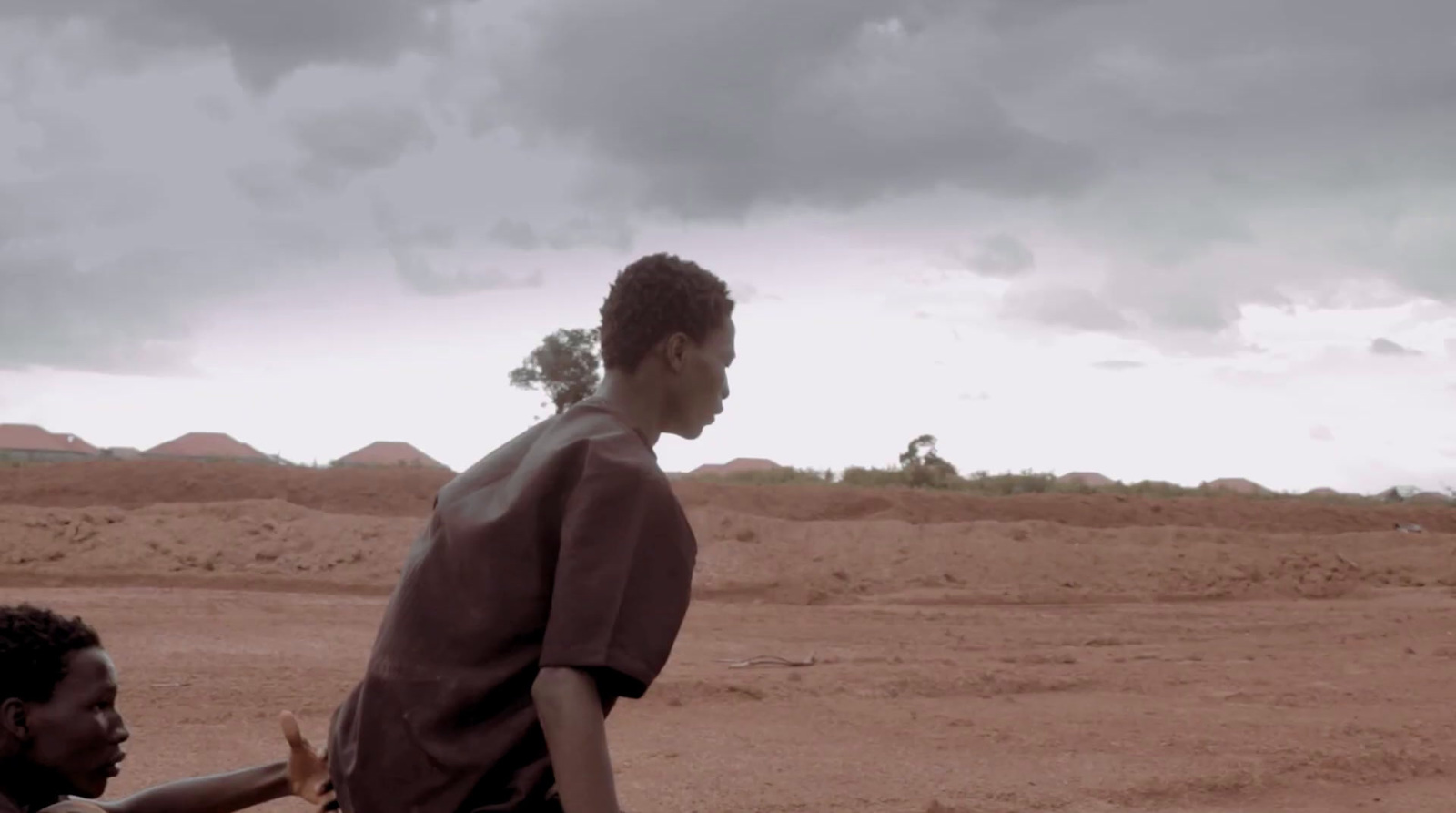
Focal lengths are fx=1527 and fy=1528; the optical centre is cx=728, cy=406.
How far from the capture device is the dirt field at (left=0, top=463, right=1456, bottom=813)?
7.17m

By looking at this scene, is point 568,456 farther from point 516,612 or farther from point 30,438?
point 30,438

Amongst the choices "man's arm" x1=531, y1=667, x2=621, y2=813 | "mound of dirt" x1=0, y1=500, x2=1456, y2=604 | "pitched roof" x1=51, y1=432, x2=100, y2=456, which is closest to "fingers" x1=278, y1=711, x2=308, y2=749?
"man's arm" x1=531, y1=667, x2=621, y2=813

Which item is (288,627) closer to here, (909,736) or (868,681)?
(868,681)

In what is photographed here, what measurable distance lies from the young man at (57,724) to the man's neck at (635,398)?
30.5 inches

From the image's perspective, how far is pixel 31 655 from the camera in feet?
8.46

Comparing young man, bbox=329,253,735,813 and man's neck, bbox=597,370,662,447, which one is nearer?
young man, bbox=329,253,735,813

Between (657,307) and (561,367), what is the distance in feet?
109

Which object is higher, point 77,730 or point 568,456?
point 568,456

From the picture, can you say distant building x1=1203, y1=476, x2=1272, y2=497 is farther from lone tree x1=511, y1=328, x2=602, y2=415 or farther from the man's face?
the man's face

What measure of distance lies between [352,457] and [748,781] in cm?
4069

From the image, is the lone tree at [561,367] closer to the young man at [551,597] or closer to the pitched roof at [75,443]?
the pitched roof at [75,443]

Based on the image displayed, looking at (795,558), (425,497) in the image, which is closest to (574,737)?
(795,558)

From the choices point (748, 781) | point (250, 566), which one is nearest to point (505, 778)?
point (748, 781)

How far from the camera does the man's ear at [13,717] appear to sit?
8.43ft
